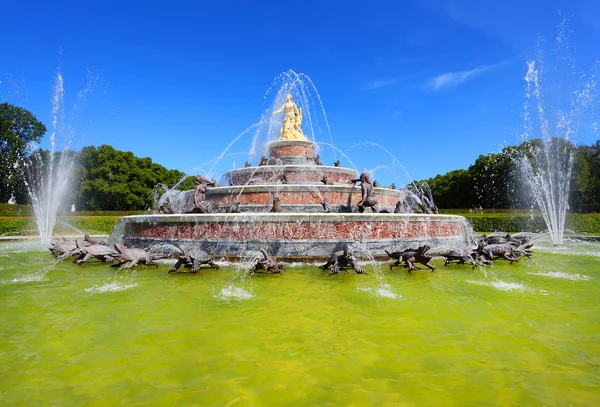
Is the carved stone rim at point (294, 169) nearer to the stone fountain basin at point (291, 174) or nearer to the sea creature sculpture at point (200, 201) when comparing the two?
the stone fountain basin at point (291, 174)

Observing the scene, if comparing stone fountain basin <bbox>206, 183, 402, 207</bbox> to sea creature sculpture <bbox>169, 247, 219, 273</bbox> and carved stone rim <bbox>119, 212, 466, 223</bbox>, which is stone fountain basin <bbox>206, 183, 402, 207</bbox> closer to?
carved stone rim <bbox>119, 212, 466, 223</bbox>

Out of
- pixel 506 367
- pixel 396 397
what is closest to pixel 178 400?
pixel 396 397

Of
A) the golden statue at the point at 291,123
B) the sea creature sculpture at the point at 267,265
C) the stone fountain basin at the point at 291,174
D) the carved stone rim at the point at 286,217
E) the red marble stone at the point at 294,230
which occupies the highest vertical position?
the golden statue at the point at 291,123

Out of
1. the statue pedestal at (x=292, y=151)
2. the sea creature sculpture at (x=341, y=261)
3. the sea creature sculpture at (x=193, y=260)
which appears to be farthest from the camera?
the statue pedestal at (x=292, y=151)

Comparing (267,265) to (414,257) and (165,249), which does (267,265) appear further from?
(165,249)

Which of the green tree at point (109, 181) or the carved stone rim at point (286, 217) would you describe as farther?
the green tree at point (109, 181)

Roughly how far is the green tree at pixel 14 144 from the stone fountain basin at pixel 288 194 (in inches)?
1763

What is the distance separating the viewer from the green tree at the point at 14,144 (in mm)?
47062

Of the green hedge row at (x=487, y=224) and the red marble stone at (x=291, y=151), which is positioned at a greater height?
the red marble stone at (x=291, y=151)

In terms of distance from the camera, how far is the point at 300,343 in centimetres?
511

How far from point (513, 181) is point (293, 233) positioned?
54.7 m

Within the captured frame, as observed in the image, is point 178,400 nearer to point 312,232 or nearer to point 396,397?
point 396,397

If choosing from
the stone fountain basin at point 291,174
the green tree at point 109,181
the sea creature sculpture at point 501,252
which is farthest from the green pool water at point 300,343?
the green tree at point 109,181

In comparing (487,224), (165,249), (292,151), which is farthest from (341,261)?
(487,224)
